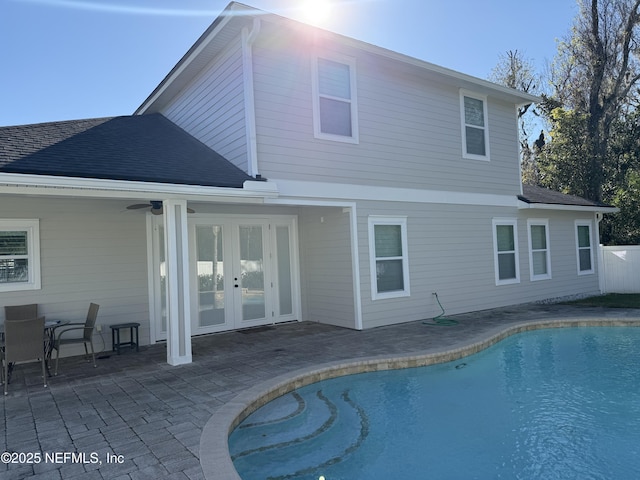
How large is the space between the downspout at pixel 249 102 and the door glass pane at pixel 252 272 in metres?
2.30

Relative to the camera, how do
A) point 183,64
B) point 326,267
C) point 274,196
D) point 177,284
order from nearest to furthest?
point 177,284, point 274,196, point 183,64, point 326,267

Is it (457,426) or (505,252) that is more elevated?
(505,252)

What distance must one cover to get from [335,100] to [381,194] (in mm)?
2146

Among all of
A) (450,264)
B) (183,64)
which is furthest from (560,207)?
(183,64)

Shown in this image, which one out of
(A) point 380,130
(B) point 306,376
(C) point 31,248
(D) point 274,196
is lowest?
(B) point 306,376

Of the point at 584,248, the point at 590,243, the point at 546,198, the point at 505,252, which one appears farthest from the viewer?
the point at 590,243

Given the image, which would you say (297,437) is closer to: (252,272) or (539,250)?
(252,272)

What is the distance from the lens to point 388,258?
9.25 m

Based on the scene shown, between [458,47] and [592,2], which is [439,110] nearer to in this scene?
[458,47]

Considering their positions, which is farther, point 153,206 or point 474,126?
point 474,126

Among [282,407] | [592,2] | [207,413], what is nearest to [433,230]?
[282,407]

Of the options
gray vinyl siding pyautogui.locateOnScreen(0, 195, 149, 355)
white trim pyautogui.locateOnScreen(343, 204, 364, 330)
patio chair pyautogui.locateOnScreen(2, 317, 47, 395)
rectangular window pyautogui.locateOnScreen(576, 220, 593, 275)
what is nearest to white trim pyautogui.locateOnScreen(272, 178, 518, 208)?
white trim pyautogui.locateOnScreen(343, 204, 364, 330)

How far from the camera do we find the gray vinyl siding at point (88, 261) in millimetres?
7121

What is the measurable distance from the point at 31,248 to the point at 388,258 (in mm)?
6588
